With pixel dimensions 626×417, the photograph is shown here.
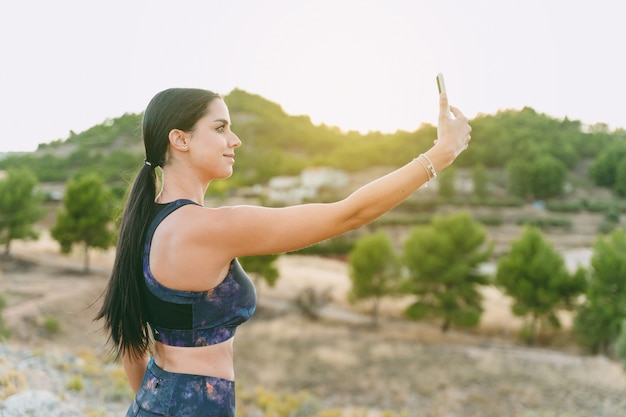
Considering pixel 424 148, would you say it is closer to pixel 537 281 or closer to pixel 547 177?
pixel 547 177

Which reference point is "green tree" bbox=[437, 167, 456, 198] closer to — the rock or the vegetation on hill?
the vegetation on hill

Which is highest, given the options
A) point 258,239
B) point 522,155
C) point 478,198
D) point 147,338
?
point 522,155

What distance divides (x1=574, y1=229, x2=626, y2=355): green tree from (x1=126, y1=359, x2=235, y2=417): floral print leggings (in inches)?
965

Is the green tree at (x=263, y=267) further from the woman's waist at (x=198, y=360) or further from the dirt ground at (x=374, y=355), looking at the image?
the woman's waist at (x=198, y=360)

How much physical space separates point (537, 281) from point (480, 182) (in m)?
29.7

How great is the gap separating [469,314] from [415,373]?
5.12 meters

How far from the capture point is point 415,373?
21.4 metres

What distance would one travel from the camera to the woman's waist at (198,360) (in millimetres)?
1491

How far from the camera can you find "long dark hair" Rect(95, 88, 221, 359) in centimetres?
149

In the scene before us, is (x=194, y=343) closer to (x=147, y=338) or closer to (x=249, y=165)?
(x=147, y=338)

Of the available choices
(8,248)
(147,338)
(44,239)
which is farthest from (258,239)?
(44,239)

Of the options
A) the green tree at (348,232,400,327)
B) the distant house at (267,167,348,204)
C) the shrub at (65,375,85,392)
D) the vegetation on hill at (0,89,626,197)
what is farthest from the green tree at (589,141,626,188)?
the shrub at (65,375,85,392)

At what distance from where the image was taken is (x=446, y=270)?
25.8 metres

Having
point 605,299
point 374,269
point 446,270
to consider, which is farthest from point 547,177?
point 374,269
